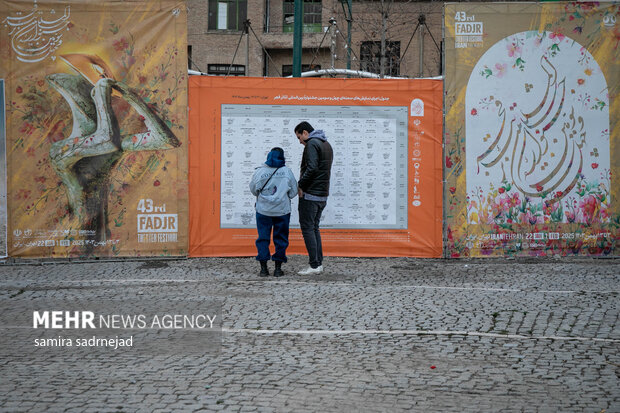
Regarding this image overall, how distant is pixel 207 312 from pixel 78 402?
277cm

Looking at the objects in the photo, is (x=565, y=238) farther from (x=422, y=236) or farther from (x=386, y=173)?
(x=386, y=173)

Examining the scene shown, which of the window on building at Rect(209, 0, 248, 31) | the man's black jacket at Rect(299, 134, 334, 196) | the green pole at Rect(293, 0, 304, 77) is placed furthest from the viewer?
the window on building at Rect(209, 0, 248, 31)

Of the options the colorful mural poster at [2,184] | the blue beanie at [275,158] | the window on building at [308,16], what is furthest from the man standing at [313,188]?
the window on building at [308,16]

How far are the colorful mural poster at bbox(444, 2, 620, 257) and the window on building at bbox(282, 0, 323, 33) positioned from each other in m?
25.6

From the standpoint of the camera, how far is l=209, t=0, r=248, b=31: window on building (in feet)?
119

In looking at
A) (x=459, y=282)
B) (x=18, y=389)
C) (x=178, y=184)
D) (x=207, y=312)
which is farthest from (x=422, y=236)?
(x=18, y=389)

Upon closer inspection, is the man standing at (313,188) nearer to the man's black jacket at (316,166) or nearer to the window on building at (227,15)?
the man's black jacket at (316,166)

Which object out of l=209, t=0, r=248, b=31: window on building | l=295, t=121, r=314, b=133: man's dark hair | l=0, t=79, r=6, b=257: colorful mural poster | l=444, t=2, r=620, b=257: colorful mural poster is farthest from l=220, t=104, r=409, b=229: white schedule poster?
l=209, t=0, r=248, b=31: window on building

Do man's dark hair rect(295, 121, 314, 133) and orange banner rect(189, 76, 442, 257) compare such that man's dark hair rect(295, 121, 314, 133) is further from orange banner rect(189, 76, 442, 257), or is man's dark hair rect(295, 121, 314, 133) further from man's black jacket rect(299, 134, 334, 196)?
orange banner rect(189, 76, 442, 257)

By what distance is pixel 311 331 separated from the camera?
6410mm

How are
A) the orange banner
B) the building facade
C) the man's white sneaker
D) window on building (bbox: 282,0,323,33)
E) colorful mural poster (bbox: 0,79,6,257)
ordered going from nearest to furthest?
the man's white sneaker, colorful mural poster (bbox: 0,79,6,257), the orange banner, the building facade, window on building (bbox: 282,0,323,33)

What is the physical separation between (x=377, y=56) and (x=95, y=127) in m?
20.1

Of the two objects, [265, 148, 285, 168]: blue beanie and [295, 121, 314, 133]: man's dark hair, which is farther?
[295, 121, 314, 133]: man's dark hair

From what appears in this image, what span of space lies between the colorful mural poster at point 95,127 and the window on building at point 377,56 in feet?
62.7
